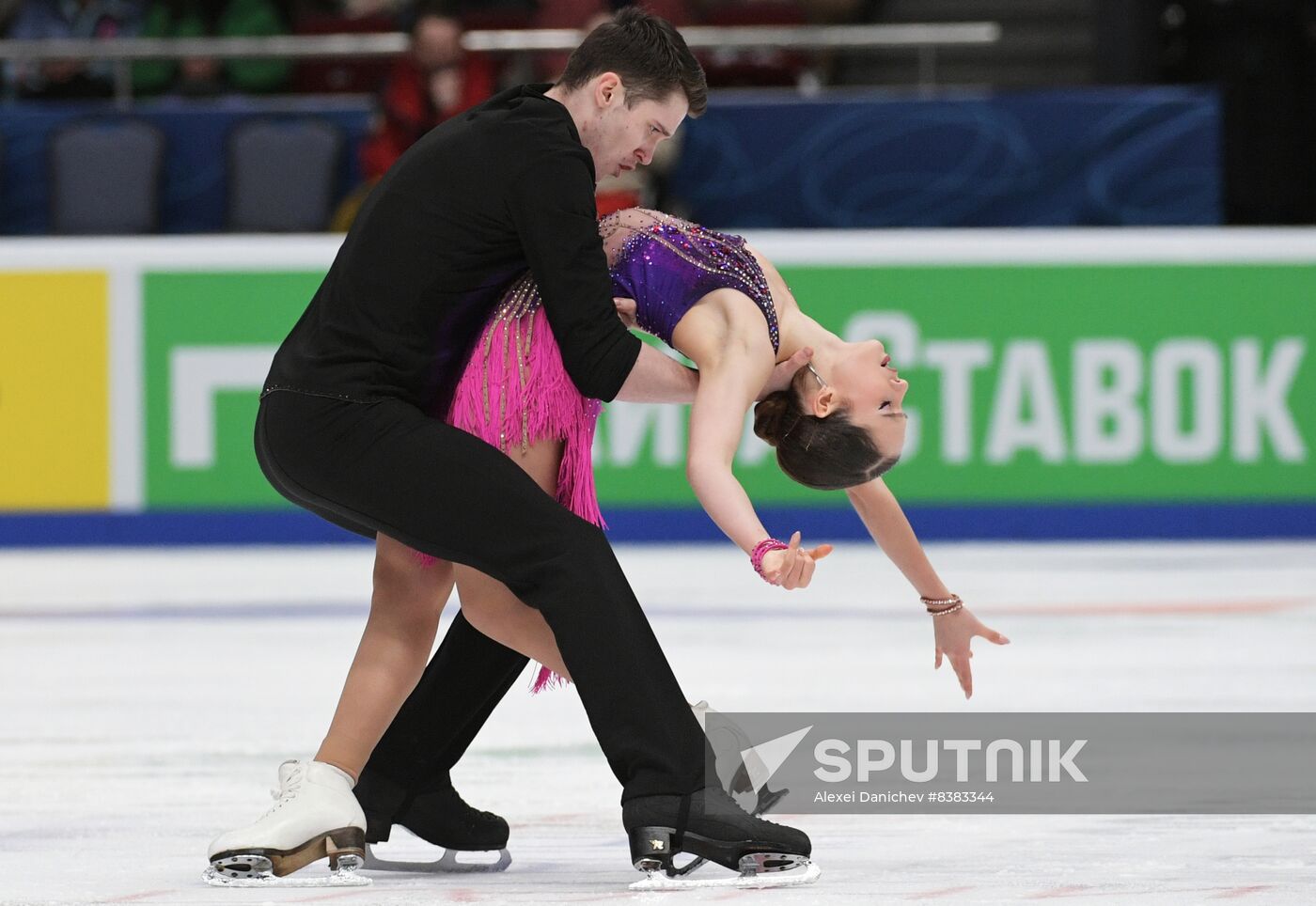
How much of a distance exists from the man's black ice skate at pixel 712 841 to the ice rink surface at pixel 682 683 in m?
0.03

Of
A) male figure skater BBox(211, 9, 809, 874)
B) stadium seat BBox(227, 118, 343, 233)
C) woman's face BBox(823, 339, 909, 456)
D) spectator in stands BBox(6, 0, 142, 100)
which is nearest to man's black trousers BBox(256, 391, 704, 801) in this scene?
male figure skater BBox(211, 9, 809, 874)

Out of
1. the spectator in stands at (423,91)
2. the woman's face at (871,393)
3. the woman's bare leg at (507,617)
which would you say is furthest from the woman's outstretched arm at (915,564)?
the spectator in stands at (423,91)

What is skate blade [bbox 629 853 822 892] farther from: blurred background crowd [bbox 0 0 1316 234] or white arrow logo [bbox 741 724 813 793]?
blurred background crowd [bbox 0 0 1316 234]

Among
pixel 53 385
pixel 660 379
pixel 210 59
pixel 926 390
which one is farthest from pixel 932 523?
pixel 660 379

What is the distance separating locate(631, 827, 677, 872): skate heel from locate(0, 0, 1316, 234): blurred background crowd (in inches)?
174

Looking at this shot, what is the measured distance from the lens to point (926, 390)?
21.1ft

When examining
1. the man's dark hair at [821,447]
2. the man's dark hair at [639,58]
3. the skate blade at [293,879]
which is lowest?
the skate blade at [293,879]

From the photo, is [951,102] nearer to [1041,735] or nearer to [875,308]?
[875,308]

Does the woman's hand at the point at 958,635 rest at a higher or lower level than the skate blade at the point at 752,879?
higher

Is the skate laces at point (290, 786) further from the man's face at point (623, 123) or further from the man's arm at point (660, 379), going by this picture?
the man's face at point (623, 123)

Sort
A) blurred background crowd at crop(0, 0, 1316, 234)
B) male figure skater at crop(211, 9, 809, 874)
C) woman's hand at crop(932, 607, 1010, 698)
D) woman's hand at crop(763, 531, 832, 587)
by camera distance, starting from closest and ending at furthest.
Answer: woman's hand at crop(763, 531, 832, 587)
male figure skater at crop(211, 9, 809, 874)
woman's hand at crop(932, 607, 1010, 698)
blurred background crowd at crop(0, 0, 1316, 234)

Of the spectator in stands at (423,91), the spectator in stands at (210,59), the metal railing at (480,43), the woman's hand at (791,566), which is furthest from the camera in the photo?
the spectator in stands at (210,59)

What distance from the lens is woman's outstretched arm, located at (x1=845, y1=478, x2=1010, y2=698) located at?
8.61 ft

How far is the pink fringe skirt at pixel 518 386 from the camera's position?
244 centimetres
